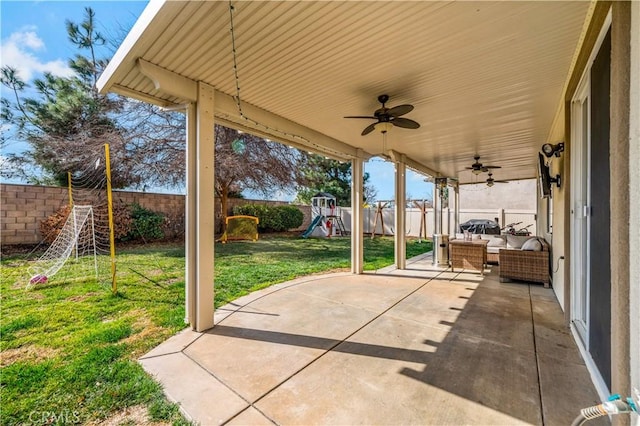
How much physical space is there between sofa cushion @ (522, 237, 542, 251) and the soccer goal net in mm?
8332

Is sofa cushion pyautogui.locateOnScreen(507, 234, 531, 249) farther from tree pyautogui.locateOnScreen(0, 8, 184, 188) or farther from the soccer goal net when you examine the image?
tree pyautogui.locateOnScreen(0, 8, 184, 188)

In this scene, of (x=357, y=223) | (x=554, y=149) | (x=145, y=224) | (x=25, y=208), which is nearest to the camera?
(x=554, y=149)

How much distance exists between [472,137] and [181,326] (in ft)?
17.6

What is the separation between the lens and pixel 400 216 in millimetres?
6473

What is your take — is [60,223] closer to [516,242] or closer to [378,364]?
[378,364]

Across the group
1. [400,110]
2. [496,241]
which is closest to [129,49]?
[400,110]

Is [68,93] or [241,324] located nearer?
[241,324]

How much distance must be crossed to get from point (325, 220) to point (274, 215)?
240 centimetres

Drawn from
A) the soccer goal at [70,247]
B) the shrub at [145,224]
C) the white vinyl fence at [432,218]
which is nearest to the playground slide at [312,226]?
the white vinyl fence at [432,218]

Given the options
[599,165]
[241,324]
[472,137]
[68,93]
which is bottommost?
[241,324]

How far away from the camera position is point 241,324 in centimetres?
308

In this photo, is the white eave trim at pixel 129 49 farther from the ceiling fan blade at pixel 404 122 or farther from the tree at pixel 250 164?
the tree at pixel 250 164

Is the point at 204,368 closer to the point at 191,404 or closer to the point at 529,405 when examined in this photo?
the point at 191,404

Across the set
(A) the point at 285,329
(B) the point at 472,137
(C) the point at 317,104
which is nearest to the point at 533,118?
(B) the point at 472,137
